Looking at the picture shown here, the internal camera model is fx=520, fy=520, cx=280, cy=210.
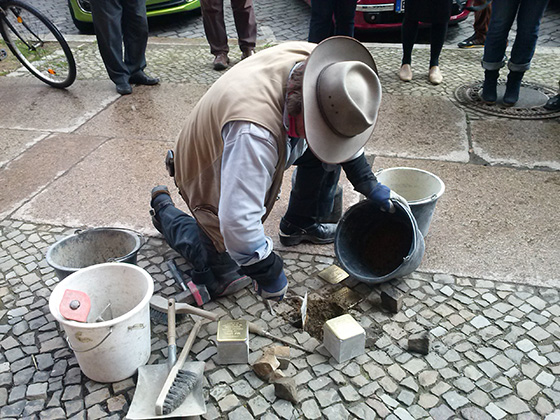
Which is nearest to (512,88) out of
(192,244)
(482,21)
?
(482,21)

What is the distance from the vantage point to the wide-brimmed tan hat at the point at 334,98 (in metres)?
2.13

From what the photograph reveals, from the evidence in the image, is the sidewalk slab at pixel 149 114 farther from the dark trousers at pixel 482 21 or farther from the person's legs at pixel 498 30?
the dark trousers at pixel 482 21

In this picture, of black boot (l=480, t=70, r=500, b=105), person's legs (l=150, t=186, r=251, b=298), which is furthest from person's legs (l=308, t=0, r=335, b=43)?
person's legs (l=150, t=186, r=251, b=298)

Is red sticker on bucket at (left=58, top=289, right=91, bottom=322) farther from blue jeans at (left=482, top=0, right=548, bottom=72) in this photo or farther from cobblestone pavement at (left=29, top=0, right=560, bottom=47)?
cobblestone pavement at (left=29, top=0, right=560, bottom=47)

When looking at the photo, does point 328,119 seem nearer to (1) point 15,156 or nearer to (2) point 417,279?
(2) point 417,279

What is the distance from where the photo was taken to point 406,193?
11.2 feet

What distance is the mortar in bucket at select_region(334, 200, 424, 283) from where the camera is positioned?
2914 millimetres

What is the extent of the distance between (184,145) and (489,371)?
5.91 ft

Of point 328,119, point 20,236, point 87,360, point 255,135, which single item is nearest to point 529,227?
point 328,119

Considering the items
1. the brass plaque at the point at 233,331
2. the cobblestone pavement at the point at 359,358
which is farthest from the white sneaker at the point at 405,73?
the brass plaque at the point at 233,331

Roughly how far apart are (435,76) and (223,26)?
7.98 feet

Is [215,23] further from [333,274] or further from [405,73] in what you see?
[333,274]

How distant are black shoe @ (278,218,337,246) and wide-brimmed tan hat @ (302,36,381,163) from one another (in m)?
0.98

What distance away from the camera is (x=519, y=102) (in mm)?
4996
